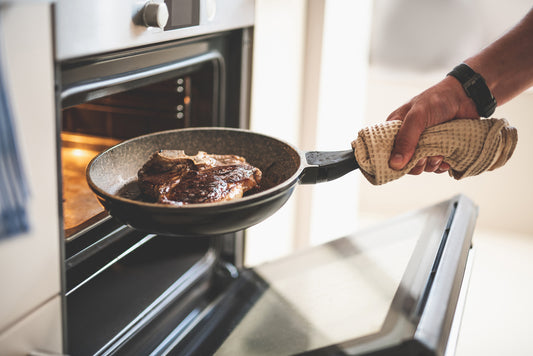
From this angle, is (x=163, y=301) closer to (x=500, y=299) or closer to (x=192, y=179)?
(x=192, y=179)

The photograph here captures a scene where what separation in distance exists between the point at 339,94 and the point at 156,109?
71 centimetres

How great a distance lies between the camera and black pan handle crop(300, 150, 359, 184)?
0.69m

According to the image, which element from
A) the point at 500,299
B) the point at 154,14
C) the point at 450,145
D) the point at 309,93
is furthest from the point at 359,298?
the point at 500,299

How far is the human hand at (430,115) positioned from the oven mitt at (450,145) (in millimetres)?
11

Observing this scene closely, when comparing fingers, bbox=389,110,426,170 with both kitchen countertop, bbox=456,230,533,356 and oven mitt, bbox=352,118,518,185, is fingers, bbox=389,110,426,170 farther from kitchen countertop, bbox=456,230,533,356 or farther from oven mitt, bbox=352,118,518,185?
kitchen countertop, bbox=456,230,533,356

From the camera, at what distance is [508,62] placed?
828mm

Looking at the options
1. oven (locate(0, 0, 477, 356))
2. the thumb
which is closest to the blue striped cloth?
oven (locate(0, 0, 477, 356))

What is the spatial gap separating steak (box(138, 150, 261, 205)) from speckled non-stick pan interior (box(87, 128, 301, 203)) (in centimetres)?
4

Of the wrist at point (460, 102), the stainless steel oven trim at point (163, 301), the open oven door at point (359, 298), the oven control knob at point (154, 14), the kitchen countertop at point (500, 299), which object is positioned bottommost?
the kitchen countertop at point (500, 299)

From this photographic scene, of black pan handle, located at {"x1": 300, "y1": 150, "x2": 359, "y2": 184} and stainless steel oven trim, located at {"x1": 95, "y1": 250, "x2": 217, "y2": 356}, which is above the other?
black pan handle, located at {"x1": 300, "y1": 150, "x2": 359, "y2": 184}

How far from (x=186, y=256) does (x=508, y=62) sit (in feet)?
2.30

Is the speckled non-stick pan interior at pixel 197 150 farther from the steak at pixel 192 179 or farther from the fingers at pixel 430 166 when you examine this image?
the fingers at pixel 430 166

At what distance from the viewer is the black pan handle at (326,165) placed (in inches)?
27.2

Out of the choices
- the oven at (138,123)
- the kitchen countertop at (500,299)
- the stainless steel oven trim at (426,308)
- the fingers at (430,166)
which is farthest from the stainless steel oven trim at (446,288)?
the kitchen countertop at (500,299)
